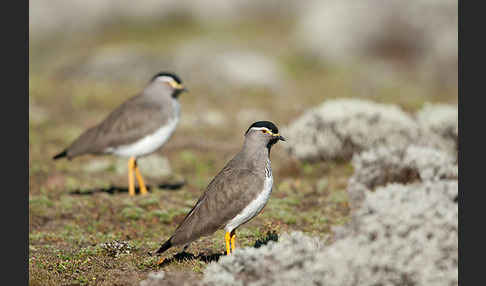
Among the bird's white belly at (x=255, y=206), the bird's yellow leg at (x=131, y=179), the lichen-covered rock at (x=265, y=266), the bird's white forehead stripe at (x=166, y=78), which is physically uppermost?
the bird's white forehead stripe at (x=166, y=78)

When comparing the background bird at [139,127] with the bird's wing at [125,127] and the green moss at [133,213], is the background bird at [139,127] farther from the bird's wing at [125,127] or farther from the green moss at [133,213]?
the green moss at [133,213]

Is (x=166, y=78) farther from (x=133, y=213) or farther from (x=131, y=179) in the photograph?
(x=133, y=213)

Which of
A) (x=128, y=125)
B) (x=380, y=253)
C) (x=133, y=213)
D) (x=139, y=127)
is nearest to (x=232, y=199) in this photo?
(x=380, y=253)

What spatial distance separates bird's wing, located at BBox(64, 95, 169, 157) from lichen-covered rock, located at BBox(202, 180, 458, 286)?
763 centimetres

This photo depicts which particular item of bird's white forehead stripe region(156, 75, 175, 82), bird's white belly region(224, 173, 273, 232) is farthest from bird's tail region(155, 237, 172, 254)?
bird's white forehead stripe region(156, 75, 175, 82)

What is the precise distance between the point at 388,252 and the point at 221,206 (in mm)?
2973

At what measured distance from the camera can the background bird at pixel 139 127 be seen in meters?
15.0

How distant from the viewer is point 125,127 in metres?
15.2

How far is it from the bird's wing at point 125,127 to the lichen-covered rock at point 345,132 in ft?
14.2

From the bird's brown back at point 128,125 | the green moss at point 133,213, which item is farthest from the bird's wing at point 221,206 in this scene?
the bird's brown back at point 128,125

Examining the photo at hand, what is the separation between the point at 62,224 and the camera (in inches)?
540

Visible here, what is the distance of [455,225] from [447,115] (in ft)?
37.2

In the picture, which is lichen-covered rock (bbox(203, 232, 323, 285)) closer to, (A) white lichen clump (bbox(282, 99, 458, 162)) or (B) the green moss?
(B) the green moss

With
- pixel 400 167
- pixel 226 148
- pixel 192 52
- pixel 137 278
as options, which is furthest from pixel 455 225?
pixel 192 52
